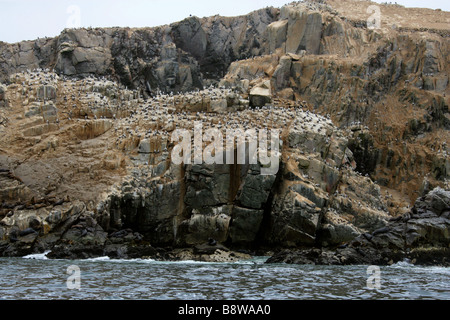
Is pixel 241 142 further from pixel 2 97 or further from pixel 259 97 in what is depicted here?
pixel 2 97

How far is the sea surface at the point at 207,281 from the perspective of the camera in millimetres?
21281

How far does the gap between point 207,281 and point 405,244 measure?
70.1ft

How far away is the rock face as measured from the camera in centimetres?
3722

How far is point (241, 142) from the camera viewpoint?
44.8 meters

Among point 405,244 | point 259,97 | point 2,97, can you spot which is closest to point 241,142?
point 259,97

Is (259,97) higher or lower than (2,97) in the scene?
higher

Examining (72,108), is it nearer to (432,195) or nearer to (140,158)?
(140,158)

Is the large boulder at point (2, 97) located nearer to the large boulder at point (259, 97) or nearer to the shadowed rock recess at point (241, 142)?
the shadowed rock recess at point (241, 142)

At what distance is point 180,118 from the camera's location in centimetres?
5103

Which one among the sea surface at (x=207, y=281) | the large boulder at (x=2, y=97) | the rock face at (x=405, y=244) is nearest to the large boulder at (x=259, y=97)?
the rock face at (x=405, y=244)

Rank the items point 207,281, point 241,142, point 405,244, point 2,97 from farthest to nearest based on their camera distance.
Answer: point 2,97 → point 241,142 → point 405,244 → point 207,281

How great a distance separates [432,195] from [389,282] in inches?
802

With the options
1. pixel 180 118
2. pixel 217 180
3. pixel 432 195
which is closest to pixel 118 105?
pixel 180 118

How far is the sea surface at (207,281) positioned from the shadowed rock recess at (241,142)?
4.73 m
